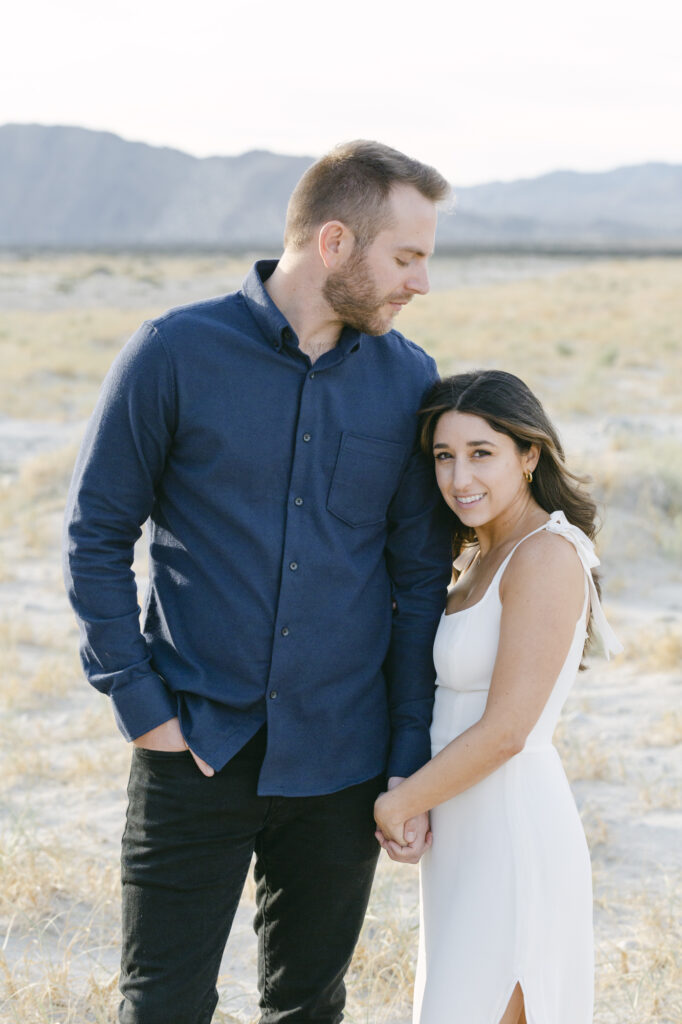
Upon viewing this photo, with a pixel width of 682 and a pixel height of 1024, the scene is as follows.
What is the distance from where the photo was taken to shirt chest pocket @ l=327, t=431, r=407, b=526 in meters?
2.34

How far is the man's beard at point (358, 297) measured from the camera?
228 centimetres

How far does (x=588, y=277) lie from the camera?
39.9m

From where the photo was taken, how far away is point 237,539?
227 cm

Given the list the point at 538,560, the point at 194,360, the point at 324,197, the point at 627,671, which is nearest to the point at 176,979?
the point at 538,560

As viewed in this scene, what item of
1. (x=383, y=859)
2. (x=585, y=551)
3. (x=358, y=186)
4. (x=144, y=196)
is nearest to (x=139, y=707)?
(x=585, y=551)

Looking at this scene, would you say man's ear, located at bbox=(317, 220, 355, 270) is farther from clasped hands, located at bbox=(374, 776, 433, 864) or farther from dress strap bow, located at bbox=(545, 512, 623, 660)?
clasped hands, located at bbox=(374, 776, 433, 864)

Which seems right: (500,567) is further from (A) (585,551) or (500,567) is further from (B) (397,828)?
(B) (397,828)

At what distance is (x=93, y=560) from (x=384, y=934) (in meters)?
1.86

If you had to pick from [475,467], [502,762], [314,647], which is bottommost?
[502,762]

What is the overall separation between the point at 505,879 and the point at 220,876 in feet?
2.00

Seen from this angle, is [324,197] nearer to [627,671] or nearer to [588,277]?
[627,671]

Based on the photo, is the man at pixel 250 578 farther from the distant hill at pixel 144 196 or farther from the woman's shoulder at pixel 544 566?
the distant hill at pixel 144 196

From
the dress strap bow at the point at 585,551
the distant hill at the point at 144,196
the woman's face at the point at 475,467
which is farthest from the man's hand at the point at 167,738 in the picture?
the distant hill at the point at 144,196

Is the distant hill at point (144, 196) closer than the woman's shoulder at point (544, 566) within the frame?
No
